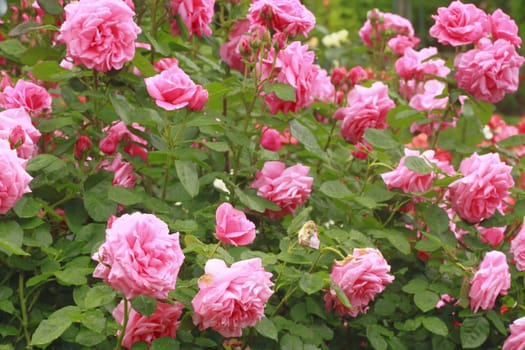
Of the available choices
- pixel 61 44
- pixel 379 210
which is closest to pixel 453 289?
pixel 379 210

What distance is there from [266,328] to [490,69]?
0.87 meters

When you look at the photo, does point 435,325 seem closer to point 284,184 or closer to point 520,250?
point 520,250

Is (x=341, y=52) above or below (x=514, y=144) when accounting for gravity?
below

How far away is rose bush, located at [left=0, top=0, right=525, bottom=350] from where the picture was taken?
1507 mm

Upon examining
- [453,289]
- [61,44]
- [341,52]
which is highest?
[61,44]

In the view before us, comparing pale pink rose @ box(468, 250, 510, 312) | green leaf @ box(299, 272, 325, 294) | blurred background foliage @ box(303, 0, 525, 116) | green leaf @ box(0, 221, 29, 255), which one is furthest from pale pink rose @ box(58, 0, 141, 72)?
blurred background foliage @ box(303, 0, 525, 116)

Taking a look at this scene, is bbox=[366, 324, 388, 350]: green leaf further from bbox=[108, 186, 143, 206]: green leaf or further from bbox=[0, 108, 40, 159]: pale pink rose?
bbox=[0, 108, 40, 159]: pale pink rose

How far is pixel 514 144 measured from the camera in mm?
2176

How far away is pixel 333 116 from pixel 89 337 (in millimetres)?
916

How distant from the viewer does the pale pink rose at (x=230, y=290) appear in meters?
1.40

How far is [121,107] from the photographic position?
1.79 m

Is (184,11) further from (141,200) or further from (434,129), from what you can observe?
(434,129)

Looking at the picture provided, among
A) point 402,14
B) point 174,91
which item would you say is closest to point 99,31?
point 174,91

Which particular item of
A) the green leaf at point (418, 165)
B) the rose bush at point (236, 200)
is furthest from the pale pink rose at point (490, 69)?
the green leaf at point (418, 165)
